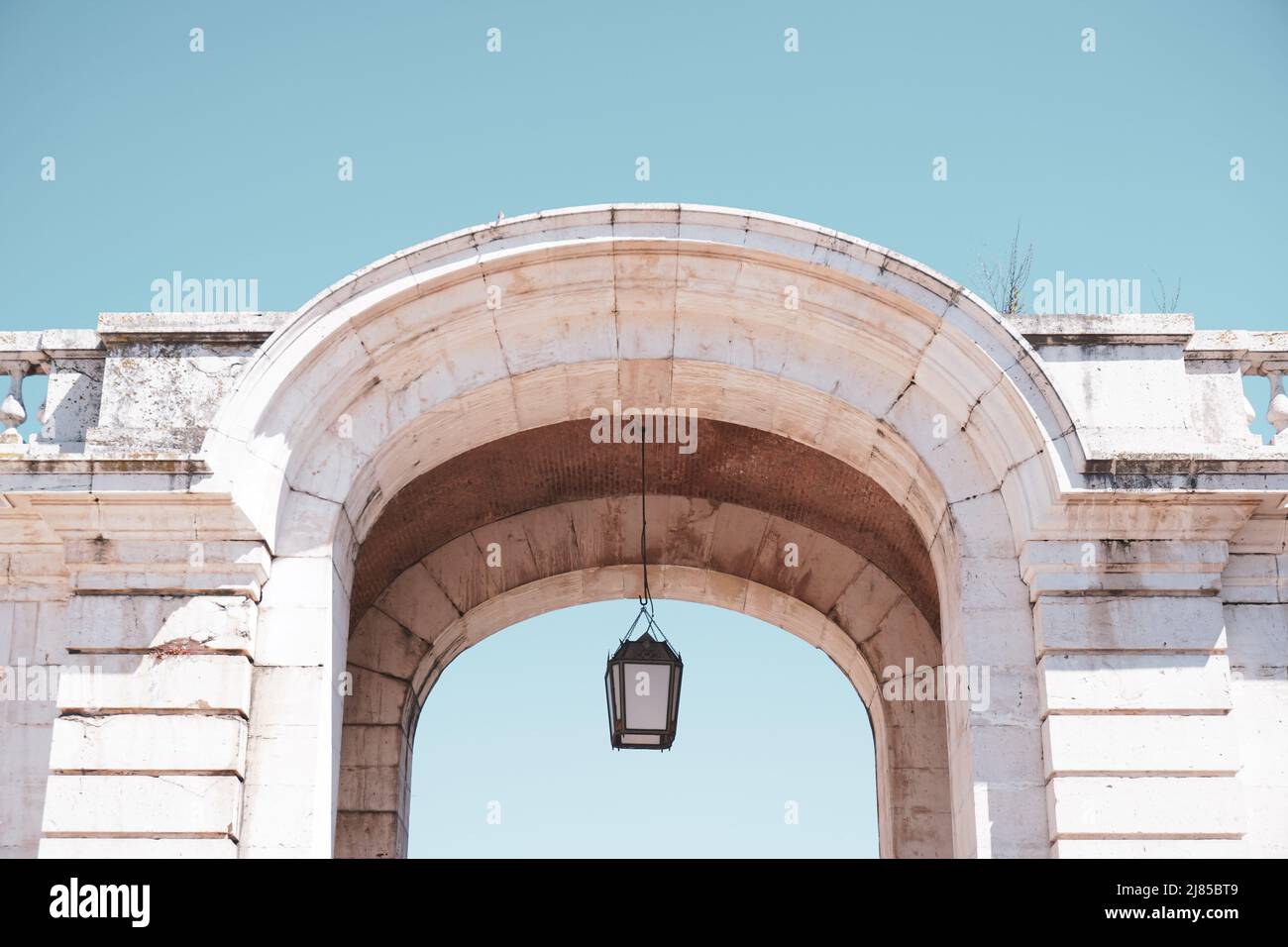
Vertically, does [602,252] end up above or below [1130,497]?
above

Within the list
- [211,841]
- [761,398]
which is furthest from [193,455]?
[761,398]

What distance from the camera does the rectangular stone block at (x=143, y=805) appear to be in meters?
7.44

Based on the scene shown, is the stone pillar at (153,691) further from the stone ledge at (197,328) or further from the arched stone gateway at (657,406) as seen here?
the stone ledge at (197,328)

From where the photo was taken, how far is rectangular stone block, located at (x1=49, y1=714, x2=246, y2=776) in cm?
756

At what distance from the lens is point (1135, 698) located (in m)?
7.76

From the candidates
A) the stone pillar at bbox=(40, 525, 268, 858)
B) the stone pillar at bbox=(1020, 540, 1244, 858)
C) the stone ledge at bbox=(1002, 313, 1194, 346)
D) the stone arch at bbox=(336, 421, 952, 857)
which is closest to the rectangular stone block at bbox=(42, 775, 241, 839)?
the stone pillar at bbox=(40, 525, 268, 858)

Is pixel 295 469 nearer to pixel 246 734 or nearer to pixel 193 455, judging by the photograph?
pixel 193 455

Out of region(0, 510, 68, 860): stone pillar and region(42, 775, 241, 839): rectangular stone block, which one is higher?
region(0, 510, 68, 860): stone pillar

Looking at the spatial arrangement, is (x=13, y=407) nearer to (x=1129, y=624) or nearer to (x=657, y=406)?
(x=657, y=406)

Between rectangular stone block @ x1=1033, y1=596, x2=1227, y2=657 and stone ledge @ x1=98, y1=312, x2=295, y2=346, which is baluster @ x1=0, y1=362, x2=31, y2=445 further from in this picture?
rectangular stone block @ x1=1033, y1=596, x2=1227, y2=657

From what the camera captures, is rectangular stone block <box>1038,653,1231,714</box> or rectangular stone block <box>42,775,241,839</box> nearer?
rectangular stone block <box>42,775,241,839</box>

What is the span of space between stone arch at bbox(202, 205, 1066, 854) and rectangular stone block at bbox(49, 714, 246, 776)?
197 millimetres
